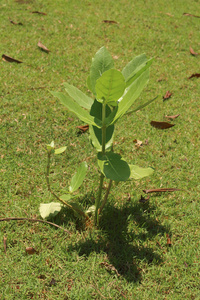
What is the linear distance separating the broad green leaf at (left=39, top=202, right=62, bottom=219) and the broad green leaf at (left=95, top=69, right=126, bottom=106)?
981 millimetres

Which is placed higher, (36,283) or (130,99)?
(130,99)

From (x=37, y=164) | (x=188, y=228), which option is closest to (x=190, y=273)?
(x=188, y=228)

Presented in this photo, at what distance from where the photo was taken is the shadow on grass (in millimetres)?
1850

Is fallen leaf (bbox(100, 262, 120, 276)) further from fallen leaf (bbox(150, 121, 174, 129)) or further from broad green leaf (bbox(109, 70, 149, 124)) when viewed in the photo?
fallen leaf (bbox(150, 121, 174, 129))

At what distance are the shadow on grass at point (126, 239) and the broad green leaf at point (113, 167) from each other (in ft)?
2.19

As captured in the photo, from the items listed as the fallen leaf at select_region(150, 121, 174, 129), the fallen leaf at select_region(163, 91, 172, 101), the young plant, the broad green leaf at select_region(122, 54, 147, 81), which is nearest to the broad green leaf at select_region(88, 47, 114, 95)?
the young plant

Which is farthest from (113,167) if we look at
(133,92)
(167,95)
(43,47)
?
(43,47)

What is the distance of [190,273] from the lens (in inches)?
72.5

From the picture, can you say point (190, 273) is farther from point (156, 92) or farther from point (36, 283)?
point (156, 92)

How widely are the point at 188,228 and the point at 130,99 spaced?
121 cm

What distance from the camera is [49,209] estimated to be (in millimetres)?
2012

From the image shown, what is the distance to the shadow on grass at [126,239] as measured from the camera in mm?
1850

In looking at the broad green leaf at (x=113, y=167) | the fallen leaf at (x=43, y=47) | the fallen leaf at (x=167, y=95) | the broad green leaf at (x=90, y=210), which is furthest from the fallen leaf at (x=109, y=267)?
the fallen leaf at (x=43, y=47)

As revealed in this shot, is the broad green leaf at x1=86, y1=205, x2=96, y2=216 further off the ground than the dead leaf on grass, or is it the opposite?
the broad green leaf at x1=86, y1=205, x2=96, y2=216
